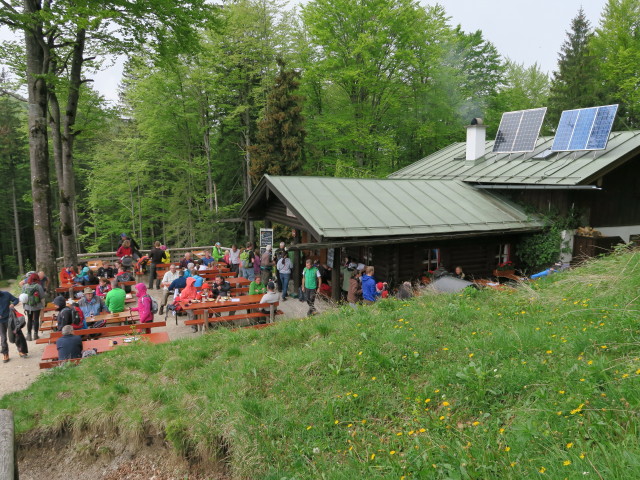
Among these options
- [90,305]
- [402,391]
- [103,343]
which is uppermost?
[402,391]

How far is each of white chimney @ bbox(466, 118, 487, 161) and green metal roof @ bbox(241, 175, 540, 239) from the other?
2.56 m

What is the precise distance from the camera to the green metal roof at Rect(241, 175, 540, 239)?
12172mm

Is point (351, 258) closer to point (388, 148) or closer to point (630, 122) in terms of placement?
point (388, 148)

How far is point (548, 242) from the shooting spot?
1376 centimetres

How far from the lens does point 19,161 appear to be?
37000 millimetres

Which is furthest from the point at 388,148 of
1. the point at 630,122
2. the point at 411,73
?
the point at 630,122

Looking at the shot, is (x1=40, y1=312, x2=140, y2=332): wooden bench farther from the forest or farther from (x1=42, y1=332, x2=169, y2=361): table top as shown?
the forest

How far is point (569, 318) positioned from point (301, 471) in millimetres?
4101

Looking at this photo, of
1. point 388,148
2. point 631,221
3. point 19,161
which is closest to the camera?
point 631,221

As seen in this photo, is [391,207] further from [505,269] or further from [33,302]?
[33,302]

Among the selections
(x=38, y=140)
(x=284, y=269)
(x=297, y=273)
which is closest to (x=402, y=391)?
(x=284, y=269)

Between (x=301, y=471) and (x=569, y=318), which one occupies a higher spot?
(x=569, y=318)

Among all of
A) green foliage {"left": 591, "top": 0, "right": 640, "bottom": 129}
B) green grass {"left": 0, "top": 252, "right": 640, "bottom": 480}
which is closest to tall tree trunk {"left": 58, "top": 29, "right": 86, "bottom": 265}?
green grass {"left": 0, "top": 252, "right": 640, "bottom": 480}

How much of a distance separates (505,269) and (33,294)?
14960 millimetres
